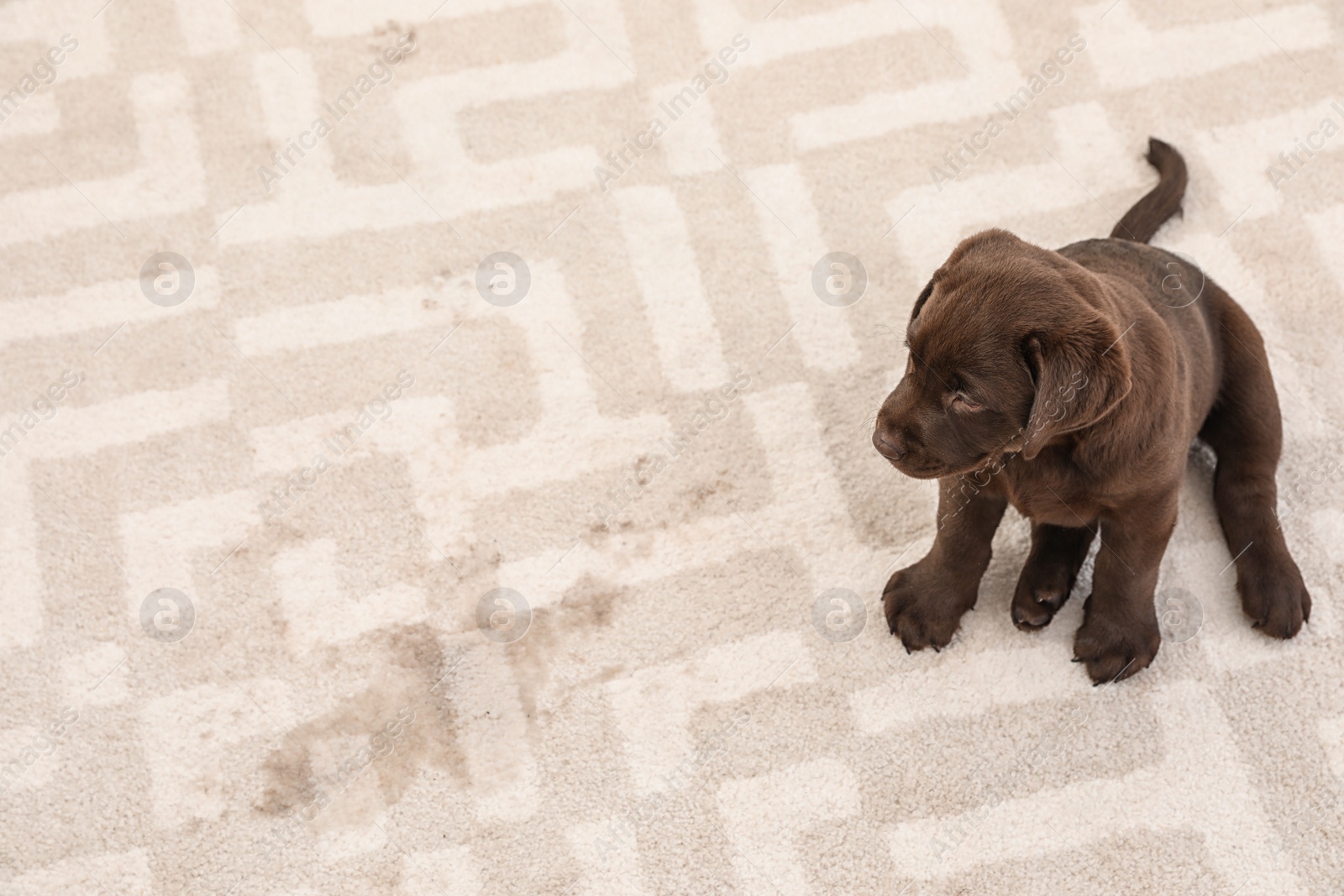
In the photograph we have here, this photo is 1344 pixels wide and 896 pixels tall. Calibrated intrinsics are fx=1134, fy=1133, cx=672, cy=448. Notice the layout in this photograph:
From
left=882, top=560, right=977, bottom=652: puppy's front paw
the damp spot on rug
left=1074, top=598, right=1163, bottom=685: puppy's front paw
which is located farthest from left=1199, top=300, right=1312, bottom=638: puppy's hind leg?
the damp spot on rug

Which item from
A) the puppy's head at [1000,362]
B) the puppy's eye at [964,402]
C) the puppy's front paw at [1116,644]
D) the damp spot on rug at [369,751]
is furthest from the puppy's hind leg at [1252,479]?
the damp spot on rug at [369,751]

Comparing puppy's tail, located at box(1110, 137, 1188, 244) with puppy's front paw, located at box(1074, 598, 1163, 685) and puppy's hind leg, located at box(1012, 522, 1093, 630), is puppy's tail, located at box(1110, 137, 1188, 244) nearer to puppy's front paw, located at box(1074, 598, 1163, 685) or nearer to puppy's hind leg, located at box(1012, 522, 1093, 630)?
puppy's hind leg, located at box(1012, 522, 1093, 630)

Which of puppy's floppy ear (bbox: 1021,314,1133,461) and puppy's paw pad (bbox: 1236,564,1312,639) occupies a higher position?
puppy's floppy ear (bbox: 1021,314,1133,461)

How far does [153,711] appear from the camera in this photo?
2.27 metres

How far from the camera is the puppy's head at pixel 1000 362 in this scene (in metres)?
1.58

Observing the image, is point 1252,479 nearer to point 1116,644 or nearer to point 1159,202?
point 1116,644

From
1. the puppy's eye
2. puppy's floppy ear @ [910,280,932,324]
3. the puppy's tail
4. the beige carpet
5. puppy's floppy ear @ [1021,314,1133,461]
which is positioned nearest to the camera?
puppy's floppy ear @ [1021,314,1133,461]

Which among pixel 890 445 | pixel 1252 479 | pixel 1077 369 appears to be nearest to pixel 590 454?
pixel 890 445

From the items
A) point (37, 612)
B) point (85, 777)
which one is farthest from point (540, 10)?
point (85, 777)

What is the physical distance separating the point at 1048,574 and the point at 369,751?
1375 millimetres

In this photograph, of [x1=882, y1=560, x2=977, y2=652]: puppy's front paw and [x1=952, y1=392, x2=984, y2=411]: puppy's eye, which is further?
[x1=882, y1=560, x2=977, y2=652]: puppy's front paw

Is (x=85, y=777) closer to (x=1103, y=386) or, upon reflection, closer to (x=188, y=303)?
(x=188, y=303)

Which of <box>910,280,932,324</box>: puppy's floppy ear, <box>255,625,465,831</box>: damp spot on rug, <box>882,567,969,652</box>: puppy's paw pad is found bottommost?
<box>255,625,465,831</box>: damp spot on rug

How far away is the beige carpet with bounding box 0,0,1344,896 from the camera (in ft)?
7.05
